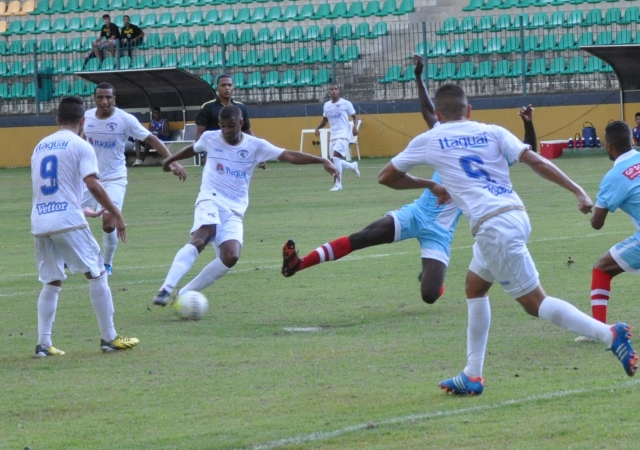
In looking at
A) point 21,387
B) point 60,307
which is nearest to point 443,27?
point 60,307

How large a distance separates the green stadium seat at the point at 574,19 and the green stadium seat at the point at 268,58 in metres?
8.59

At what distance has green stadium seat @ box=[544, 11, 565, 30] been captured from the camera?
30844 mm

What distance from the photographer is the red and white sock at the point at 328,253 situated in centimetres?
918

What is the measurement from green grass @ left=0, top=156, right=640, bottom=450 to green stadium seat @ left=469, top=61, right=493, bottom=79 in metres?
17.6

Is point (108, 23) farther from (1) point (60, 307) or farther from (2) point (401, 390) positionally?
(2) point (401, 390)

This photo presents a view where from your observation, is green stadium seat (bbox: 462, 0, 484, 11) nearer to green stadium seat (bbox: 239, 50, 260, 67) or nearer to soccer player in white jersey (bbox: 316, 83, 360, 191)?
green stadium seat (bbox: 239, 50, 260, 67)

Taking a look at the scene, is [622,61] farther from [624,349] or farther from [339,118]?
[624,349]

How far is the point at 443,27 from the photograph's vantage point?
3253cm

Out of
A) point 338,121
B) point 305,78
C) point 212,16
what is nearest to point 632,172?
point 338,121

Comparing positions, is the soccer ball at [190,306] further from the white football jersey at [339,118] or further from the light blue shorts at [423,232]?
the white football jersey at [339,118]

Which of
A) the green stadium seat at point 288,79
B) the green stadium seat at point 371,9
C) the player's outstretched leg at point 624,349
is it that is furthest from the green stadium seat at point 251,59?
the player's outstretched leg at point 624,349

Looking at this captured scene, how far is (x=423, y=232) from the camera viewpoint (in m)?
9.35

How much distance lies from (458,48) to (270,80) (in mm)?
5683

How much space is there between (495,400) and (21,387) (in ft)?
9.72
